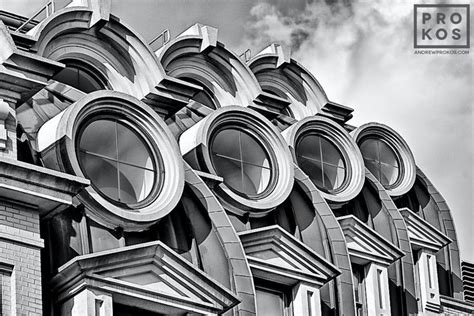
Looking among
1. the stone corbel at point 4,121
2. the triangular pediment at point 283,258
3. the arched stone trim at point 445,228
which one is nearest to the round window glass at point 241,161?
the triangular pediment at point 283,258

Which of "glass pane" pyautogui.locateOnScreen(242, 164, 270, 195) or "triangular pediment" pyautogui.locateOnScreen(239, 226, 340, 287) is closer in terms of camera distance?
"triangular pediment" pyautogui.locateOnScreen(239, 226, 340, 287)

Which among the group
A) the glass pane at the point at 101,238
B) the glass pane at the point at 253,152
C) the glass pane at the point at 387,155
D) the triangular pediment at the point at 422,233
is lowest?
the glass pane at the point at 101,238

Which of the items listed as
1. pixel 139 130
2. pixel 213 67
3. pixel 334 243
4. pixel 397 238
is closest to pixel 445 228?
pixel 397 238

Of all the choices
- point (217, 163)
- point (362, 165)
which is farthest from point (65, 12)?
point (362, 165)

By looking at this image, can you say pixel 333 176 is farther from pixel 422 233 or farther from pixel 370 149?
pixel 422 233

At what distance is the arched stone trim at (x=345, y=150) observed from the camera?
4962cm

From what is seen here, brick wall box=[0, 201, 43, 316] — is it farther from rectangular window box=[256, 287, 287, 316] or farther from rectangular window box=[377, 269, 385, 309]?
rectangular window box=[377, 269, 385, 309]

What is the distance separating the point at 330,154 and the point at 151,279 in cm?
1078

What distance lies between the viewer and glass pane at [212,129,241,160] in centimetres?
4644

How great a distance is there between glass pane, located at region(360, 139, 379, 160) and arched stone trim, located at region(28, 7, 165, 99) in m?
9.27

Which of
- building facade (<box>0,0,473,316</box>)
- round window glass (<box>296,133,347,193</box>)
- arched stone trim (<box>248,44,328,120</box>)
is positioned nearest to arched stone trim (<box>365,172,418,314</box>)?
building facade (<box>0,0,473,316</box>)

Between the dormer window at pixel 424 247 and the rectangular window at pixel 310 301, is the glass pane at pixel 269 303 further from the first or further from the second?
the dormer window at pixel 424 247

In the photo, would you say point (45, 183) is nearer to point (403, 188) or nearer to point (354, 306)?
point (354, 306)

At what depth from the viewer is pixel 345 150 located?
50.1m
